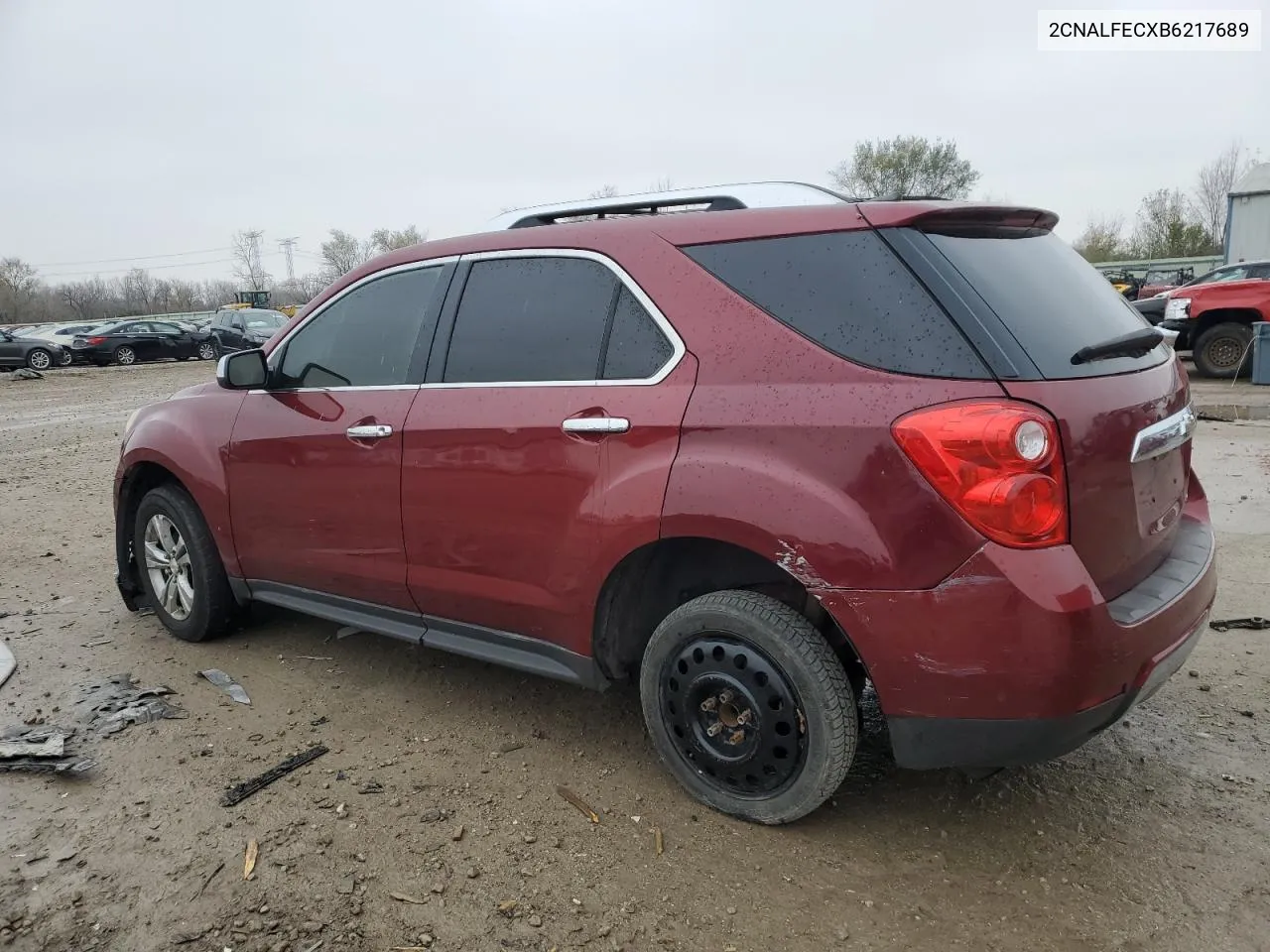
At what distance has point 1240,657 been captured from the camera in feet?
12.3

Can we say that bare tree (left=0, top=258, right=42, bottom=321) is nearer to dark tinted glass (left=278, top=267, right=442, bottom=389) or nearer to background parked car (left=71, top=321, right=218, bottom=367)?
background parked car (left=71, top=321, right=218, bottom=367)

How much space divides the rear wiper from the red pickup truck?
12135mm

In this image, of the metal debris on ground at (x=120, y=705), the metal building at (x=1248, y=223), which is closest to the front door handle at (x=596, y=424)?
the metal debris on ground at (x=120, y=705)

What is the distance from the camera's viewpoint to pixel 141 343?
28469mm

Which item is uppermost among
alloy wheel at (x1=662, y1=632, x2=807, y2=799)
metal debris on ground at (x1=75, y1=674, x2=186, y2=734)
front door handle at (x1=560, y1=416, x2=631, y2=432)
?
front door handle at (x1=560, y1=416, x2=631, y2=432)

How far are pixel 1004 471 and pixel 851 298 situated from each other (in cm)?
62

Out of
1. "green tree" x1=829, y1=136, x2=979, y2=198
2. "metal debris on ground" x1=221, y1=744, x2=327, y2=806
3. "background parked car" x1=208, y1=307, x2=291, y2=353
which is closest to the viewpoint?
"metal debris on ground" x1=221, y1=744, x2=327, y2=806

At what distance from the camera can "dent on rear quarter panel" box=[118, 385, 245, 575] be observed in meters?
4.00

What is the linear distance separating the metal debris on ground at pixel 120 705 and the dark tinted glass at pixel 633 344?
2.29m

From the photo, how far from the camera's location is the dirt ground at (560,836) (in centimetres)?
230

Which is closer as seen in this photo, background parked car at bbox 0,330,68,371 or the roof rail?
the roof rail

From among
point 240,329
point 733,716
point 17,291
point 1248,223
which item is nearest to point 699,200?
point 733,716

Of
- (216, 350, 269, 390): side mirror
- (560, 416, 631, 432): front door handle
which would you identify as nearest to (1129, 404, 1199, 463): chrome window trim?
(560, 416, 631, 432): front door handle

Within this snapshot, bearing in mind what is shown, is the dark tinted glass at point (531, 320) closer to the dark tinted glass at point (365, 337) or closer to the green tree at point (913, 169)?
the dark tinted glass at point (365, 337)
